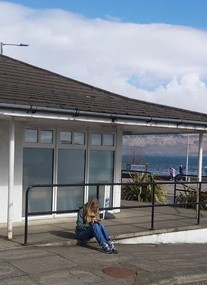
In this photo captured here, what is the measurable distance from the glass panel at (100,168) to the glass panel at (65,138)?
792 millimetres

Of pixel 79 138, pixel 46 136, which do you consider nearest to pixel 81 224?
→ pixel 46 136

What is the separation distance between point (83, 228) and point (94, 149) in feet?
12.5

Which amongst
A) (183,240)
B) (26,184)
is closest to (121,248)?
(183,240)

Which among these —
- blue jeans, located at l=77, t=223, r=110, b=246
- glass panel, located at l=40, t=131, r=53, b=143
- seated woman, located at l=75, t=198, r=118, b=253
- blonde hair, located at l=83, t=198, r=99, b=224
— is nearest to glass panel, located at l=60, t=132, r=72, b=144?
glass panel, located at l=40, t=131, r=53, b=143

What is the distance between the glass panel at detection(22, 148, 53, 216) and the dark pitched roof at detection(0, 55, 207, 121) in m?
1.50

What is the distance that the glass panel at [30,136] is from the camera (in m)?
11.3

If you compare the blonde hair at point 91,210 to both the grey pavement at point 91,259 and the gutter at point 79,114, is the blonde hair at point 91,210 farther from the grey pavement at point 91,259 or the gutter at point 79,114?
the gutter at point 79,114

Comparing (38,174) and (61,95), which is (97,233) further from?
(61,95)

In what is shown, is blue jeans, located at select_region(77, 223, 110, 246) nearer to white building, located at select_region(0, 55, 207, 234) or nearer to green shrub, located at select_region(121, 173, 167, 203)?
white building, located at select_region(0, 55, 207, 234)

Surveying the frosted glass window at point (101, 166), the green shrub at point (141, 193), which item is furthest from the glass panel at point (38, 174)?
the green shrub at point (141, 193)

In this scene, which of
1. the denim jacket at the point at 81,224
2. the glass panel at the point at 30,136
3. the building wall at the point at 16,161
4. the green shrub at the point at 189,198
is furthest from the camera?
the green shrub at the point at 189,198

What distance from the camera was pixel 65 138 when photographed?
1202cm

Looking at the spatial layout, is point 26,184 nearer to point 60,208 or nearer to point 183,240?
point 60,208

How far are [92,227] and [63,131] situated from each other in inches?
142
